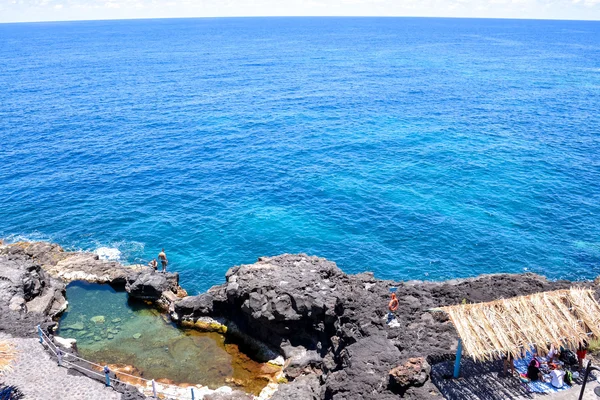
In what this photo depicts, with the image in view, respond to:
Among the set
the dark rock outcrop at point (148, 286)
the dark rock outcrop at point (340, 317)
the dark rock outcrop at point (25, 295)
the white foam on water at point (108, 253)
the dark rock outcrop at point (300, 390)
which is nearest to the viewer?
the dark rock outcrop at point (340, 317)

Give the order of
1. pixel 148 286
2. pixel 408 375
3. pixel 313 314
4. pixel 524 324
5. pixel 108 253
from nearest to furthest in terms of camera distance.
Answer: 1. pixel 524 324
2. pixel 408 375
3. pixel 313 314
4. pixel 148 286
5. pixel 108 253

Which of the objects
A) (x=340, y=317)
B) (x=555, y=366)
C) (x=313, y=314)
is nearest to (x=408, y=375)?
(x=555, y=366)

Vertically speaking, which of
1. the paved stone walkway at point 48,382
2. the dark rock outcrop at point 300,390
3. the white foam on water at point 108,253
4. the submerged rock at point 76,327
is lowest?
the submerged rock at point 76,327

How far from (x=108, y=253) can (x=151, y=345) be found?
63.2 ft

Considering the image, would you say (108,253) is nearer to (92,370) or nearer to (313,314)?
(92,370)

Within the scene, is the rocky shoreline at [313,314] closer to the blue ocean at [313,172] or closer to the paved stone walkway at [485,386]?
the paved stone walkway at [485,386]

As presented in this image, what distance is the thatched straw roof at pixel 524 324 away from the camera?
80.2 ft

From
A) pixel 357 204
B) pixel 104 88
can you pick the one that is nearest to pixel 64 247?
pixel 357 204

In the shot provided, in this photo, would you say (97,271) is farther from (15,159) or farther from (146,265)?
(15,159)

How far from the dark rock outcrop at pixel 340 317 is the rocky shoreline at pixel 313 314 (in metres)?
0.07

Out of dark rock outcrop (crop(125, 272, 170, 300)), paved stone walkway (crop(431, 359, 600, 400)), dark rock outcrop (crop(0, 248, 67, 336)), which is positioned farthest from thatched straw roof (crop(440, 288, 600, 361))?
dark rock outcrop (crop(0, 248, 67, 336))

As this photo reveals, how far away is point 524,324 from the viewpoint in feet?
81.9

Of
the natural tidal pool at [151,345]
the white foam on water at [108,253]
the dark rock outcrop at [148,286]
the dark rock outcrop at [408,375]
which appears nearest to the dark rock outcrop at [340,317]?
the dark rock outcrop at [408,375]

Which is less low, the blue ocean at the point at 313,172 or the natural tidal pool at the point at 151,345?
the blue ocean at the point at 313,172
